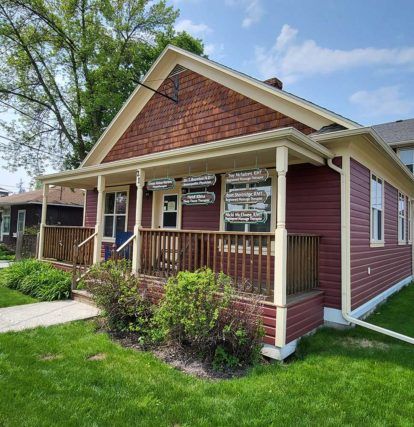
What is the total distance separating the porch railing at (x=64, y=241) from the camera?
877cm

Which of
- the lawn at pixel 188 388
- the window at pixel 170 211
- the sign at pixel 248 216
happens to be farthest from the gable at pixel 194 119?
the lawn at pixel 188 388

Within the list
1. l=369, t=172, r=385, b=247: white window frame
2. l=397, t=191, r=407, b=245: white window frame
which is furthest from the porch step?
l=397, t=191, r=407, b=245: white window frame

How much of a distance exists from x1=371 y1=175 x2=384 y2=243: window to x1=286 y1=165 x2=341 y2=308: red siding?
6.25ft

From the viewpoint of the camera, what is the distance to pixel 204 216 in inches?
331

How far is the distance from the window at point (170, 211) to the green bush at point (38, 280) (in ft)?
9.65

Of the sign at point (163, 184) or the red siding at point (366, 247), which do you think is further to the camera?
the sign at point (163, 184)

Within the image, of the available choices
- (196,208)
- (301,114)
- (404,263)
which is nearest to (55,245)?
(196,208)

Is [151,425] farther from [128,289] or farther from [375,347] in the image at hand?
[375,347]

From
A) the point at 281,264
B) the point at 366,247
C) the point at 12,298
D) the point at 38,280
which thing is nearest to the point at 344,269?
the point at 366,247

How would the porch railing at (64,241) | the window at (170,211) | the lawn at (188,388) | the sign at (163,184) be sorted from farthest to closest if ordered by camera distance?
the window at (170,211) → the porch railing at (64,241) → the sign at (163,184) → the lawn at (188,388)

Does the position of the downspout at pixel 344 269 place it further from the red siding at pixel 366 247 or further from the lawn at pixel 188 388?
the lawn at pixel 188 388

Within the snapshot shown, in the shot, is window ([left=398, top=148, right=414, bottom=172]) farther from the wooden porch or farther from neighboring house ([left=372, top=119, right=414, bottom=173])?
the wooden porch

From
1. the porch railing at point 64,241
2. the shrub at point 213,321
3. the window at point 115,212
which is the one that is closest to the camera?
the shrub at point 213,321

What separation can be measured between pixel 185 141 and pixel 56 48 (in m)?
14.8
